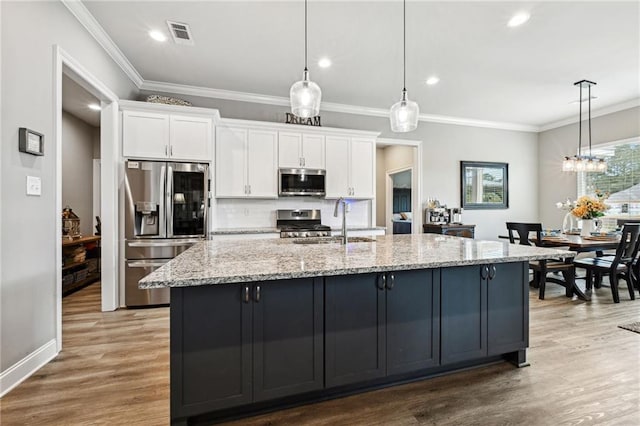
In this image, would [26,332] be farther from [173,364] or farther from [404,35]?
[404,35]

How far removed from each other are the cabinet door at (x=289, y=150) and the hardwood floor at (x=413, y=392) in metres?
2.72

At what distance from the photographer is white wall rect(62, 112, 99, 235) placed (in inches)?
201

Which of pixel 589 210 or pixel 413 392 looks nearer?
pixel 413 392

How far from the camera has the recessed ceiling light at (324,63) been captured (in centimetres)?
358

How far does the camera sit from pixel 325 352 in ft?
5.75

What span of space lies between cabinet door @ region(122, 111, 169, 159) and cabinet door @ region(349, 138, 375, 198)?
8.73 feet

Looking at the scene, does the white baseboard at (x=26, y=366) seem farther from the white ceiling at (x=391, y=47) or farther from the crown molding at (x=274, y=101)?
the crown molding at (x=274, y=101)

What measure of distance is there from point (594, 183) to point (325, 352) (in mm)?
6299

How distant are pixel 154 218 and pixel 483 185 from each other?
19.1ft

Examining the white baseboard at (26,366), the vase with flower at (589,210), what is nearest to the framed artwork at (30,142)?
the white baseboard at (26,366)

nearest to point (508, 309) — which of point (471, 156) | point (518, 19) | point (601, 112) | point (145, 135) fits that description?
point (518, 19)

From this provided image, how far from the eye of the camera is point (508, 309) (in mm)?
2199

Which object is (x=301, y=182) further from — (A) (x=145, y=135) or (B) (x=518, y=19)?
(B) (x=518, y=19)

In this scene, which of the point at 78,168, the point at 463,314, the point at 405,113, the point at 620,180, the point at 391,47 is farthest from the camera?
the point at 78,168
